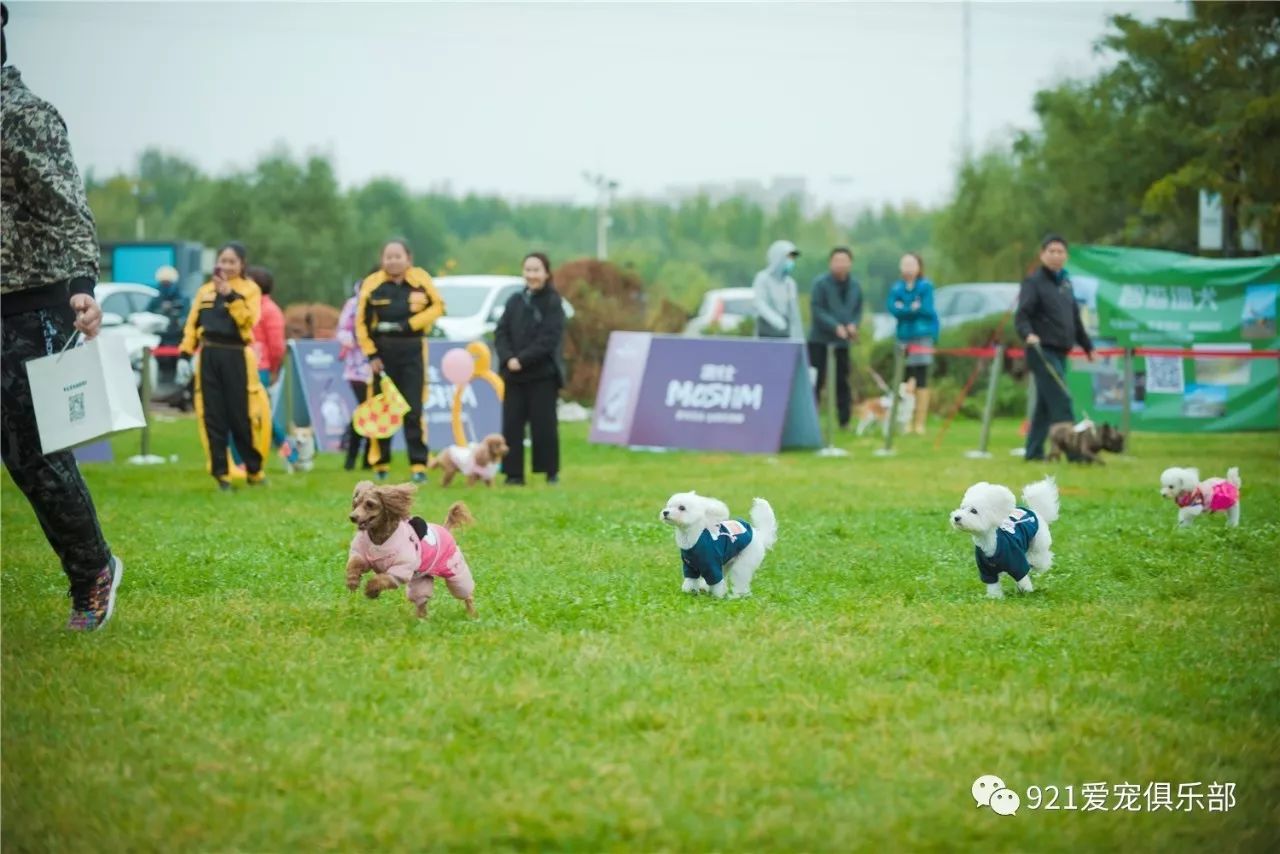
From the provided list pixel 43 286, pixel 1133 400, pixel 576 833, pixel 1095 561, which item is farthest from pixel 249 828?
pixel 1133 400

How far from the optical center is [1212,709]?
19.1 ft

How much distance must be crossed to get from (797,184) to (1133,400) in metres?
96.3

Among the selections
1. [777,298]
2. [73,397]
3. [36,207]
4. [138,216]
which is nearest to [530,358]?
[777,298]

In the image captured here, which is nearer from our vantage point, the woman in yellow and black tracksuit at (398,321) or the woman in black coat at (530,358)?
the woman in black coat at (530,358)

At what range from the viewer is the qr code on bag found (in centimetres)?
1975

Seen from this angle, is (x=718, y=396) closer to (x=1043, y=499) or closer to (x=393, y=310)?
(x=393, y=310)

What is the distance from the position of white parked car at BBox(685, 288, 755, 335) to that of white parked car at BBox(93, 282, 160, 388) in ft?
29.8

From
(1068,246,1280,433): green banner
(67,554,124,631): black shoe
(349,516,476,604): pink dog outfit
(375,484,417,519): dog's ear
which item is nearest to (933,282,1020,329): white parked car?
(1068,246,1280,433): green banner

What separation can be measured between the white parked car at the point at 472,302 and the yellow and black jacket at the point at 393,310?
10.5 meters

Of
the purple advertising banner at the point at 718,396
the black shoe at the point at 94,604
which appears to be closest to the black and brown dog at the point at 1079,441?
the purple advertising banner at the point at 718,396

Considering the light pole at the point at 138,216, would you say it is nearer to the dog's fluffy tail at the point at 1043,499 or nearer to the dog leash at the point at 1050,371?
the dog leash at the point at 1050,371

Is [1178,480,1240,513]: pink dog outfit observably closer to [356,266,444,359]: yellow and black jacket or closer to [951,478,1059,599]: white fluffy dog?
[951,478,1059,599]: white fluffy dog

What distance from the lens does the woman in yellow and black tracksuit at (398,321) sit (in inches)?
586

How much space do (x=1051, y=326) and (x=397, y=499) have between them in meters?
10.8
